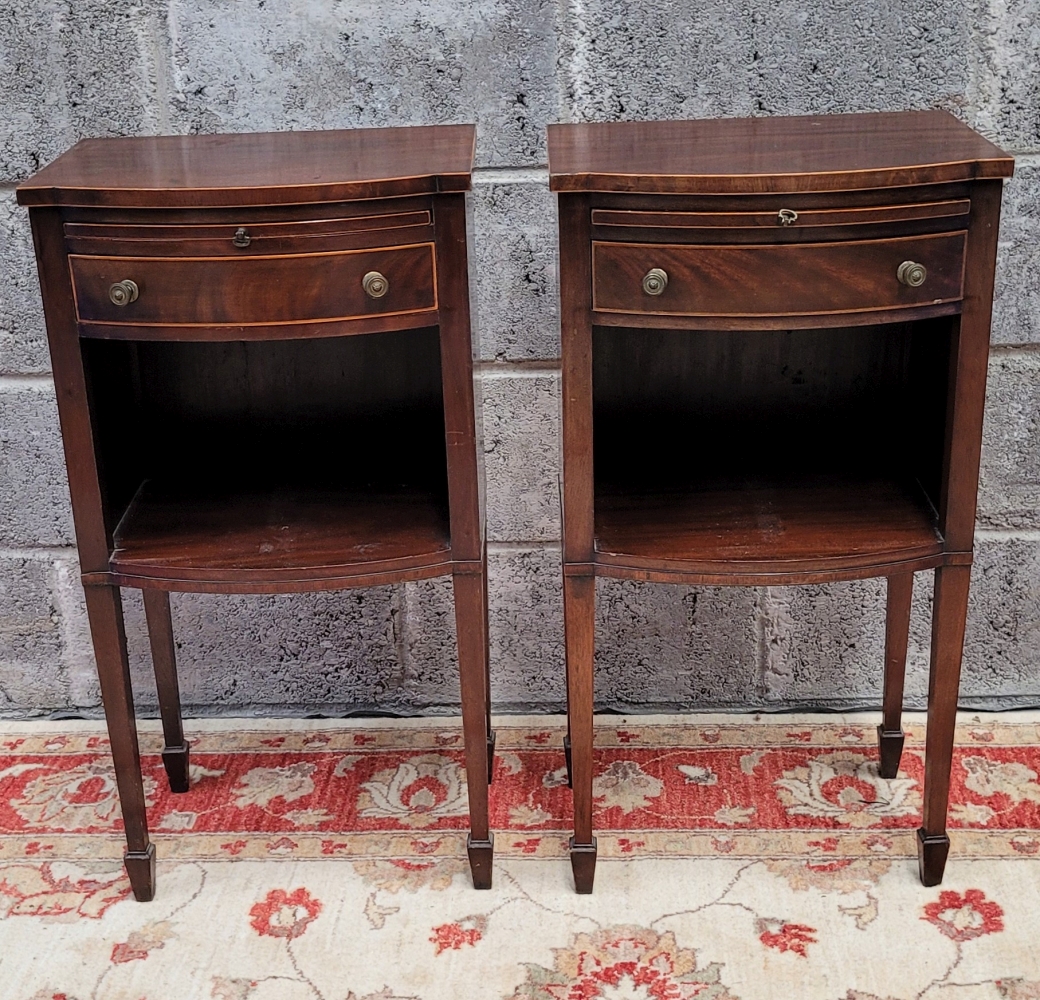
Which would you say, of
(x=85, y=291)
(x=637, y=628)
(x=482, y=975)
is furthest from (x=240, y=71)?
(x=482, y=975)

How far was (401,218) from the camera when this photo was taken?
58.1 inches

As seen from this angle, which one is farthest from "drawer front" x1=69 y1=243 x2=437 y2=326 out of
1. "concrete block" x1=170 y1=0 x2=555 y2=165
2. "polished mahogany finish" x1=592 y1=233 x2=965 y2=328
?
"concrete block" x1=170 y1=0 x2=555 y2=165

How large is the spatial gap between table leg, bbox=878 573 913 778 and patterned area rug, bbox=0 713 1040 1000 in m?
0.04

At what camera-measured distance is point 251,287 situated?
58.5 inches

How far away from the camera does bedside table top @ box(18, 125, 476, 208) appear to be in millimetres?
1447

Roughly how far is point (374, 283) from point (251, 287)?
137mm

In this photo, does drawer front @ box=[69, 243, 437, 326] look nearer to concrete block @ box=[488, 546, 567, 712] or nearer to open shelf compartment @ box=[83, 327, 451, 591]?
open shelf compartment @ box=[83, 327, 451, 591]

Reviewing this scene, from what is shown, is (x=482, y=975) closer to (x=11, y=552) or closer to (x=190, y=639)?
(x=190, y=639)

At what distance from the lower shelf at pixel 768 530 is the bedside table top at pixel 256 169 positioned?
1.59 ft

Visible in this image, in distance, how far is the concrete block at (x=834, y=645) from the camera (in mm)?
2139

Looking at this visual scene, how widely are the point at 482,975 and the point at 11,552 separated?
1.05 m

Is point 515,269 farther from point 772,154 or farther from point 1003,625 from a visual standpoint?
point 1003,625

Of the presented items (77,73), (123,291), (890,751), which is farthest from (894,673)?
(77,73)

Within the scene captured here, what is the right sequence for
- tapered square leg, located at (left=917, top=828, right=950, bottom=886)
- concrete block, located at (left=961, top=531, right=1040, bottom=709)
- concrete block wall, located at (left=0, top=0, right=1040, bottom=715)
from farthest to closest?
concrete block, located at (left=961, top=531, right=1040, bottom=709), concrete block wall, located at (left=0, top=0, right=1040, bottom=715), tapered square leg, located at (left=917, top=828, right=950, bottom=886)
